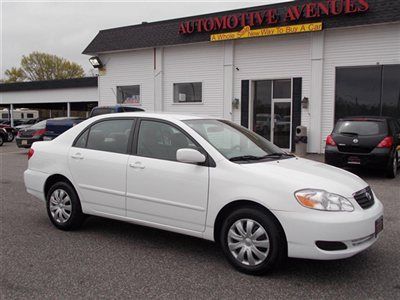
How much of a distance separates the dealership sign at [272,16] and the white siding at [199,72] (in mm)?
923

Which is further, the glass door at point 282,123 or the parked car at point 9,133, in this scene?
the parked car at point 9,133

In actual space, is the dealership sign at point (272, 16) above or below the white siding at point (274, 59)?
above

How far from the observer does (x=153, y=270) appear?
4.28 meters

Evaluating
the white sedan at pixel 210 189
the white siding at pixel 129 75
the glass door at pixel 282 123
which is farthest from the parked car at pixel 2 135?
the white sedan at pixel 210 189

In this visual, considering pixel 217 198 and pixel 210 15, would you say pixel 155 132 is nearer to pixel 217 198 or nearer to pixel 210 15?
pixel 217 198

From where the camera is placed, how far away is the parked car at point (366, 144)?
1012cm

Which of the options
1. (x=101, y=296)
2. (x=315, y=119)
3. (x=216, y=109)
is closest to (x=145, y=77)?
(x=216, y=109)

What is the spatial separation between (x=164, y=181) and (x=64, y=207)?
1756 mm

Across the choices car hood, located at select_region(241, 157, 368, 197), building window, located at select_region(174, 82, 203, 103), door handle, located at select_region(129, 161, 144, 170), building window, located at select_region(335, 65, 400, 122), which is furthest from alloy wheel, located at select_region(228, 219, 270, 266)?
building window, located at select_region(174, 82, 203, 103)

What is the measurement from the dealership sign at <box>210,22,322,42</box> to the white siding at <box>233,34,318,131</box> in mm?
588

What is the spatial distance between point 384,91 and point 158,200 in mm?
12614

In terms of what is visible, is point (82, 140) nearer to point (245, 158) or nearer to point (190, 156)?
point (190, 156)

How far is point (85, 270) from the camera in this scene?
4.26 m

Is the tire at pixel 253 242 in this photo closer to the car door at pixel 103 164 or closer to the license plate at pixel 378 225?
the license plate at pixel 378 225
